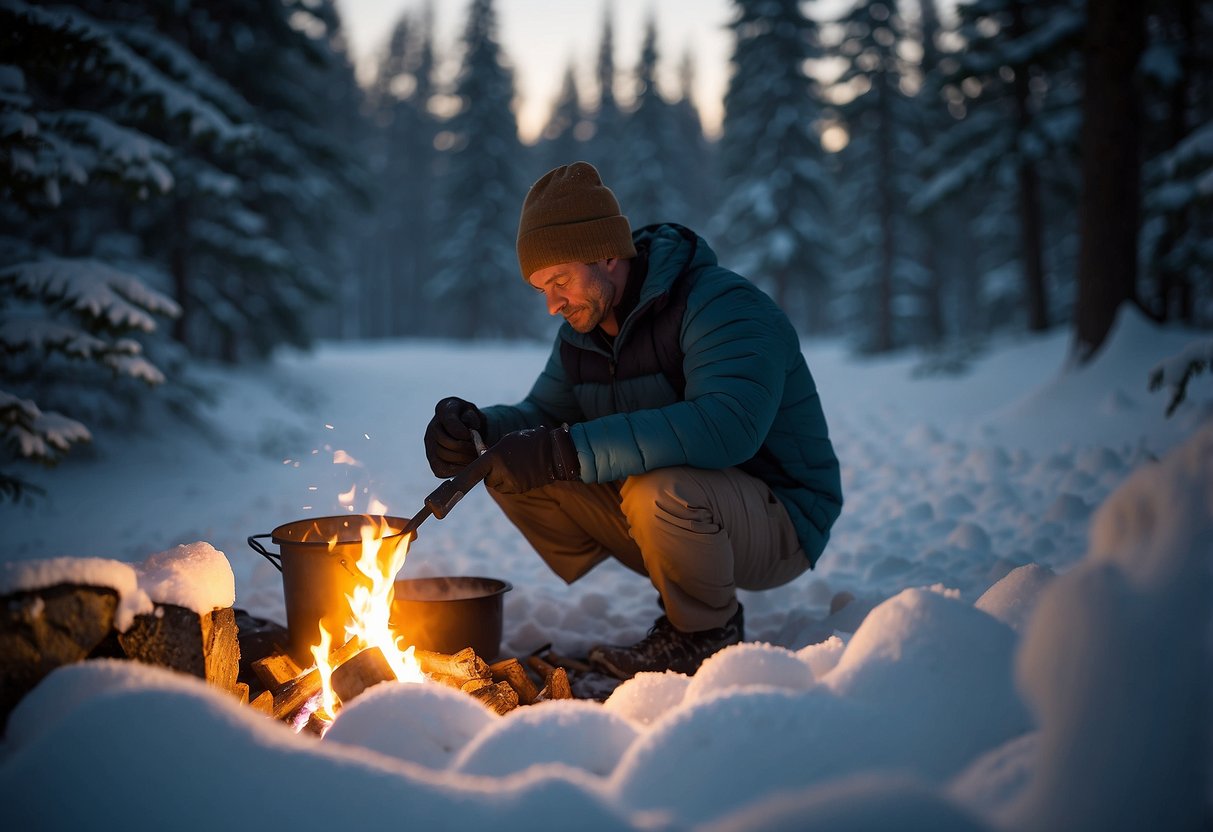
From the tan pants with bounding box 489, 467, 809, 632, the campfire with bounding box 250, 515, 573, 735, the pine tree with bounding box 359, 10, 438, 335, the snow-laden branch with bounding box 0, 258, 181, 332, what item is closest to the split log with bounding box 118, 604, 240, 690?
the campfire with bounding box 250, 515, 573, 735

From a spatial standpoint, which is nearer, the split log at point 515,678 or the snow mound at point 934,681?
the snow mound at point 934,681

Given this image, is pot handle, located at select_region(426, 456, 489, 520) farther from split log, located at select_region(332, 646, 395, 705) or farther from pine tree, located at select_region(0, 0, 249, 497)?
pine tree, located at select_region(0, 0, 249, 497)

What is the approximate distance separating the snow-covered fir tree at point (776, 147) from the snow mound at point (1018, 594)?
19.1 meters

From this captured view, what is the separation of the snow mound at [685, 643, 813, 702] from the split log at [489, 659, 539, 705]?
0.96 metres

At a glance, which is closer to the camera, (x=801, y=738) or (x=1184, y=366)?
(x=801, y=738)

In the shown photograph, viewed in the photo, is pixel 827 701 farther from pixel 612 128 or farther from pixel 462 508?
pixel 612 128

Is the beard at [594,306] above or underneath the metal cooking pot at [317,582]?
above

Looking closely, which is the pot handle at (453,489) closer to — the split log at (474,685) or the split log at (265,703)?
the split log at (474,685)

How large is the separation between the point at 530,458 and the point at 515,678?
0.73 meters

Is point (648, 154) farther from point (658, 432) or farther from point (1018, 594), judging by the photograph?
point (1018, 594)

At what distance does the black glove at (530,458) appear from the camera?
7.79 feet

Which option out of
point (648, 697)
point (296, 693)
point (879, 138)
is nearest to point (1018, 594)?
point (648, 697)

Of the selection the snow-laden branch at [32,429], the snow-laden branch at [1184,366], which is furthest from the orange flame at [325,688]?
the snow-laden branch at [1184,366]

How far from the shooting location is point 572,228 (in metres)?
2.92
